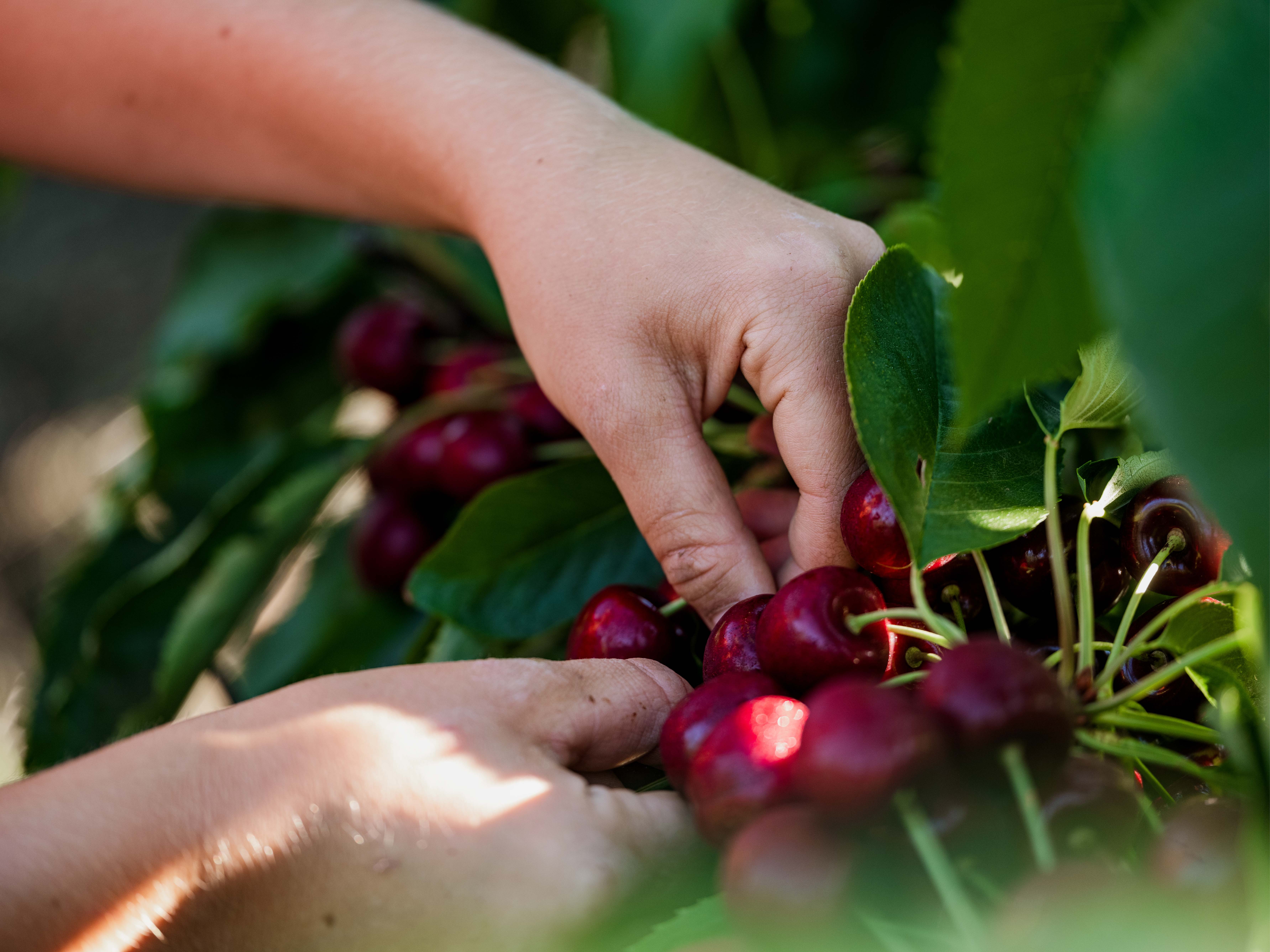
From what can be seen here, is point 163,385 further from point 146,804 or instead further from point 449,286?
point 146,804

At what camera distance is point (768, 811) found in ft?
1.52

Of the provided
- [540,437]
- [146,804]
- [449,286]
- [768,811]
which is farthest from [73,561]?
[768,811]

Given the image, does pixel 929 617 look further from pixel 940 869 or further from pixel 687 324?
pixel 687 324

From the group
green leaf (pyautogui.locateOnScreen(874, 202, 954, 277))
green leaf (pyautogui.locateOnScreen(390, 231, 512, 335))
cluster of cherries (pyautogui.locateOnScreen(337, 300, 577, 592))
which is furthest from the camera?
green leaf (pyautogui.locateOnScreen(390, 231, 512, 335))

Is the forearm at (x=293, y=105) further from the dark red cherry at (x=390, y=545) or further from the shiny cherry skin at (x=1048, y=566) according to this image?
the shiny cherry skin at (x=1048, y=566)

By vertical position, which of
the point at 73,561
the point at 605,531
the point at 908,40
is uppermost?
the point at 908,40

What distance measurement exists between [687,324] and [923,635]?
0.28m

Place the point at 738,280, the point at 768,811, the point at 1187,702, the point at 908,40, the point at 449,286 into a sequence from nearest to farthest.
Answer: the point at 768,811, the point at 1187,702, the point at 738,280, the point at 449,286, the point at 908,40

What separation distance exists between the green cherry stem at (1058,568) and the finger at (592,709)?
22 cm

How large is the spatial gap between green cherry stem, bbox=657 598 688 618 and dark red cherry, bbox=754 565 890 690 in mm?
135

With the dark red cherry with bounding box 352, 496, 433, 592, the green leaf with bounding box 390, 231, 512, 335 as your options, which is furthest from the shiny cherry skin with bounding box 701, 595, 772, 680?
the green leaf with bounding box 390, 231, 512, 335

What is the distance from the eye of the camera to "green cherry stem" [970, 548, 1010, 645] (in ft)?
1.76

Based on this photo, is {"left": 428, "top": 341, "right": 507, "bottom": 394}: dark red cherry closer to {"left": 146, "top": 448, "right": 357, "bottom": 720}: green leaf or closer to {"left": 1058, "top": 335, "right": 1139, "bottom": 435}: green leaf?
{"left": 146, "top": 448, "right": 357, "bottom": 720}: green leaf

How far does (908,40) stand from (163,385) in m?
1.30
